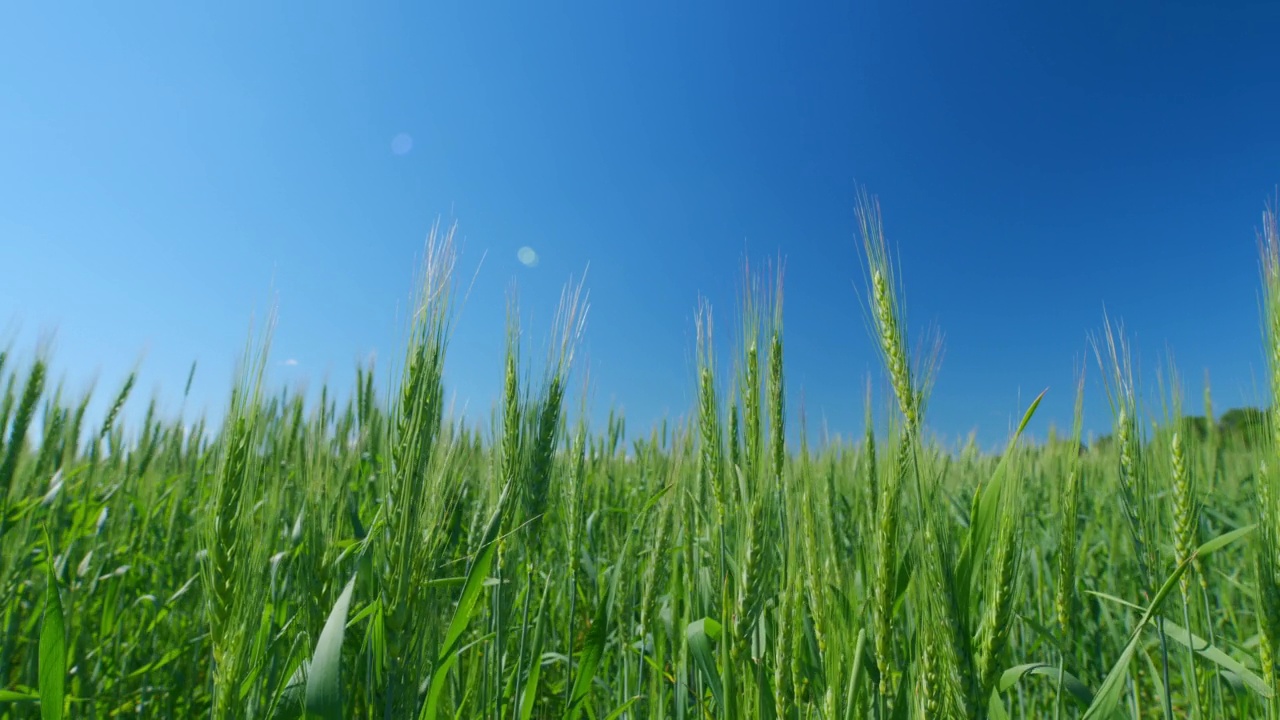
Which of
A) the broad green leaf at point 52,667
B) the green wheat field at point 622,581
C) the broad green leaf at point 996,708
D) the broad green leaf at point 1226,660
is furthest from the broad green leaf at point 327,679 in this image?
the broad green leaf at point 1226,660

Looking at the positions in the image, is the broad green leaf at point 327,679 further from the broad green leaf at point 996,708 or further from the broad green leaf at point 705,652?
the broad green leaf at point 996,708

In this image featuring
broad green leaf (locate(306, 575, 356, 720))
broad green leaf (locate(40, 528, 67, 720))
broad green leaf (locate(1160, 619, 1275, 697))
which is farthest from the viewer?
broad green leaf (locate(1160, 619, 1275, 697))

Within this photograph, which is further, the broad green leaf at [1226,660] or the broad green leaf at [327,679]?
the broad green leaf at [1226,660]

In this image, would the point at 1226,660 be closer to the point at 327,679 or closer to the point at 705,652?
the point at 705,652

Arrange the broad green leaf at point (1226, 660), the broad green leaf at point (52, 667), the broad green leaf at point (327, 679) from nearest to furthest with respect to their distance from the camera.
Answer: the broad green leaf at point (327, 679), the broad green leaf at point (52, 667), the broad green leaf at point (1226, 660)

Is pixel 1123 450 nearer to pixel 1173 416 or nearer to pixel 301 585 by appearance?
pixel 1173 416

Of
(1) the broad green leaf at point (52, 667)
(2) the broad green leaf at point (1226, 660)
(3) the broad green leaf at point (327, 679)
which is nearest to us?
(3) the broad green leaf at point (327, 679)

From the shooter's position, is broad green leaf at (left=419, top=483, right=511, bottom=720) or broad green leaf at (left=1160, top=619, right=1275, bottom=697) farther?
broad green leaf at (left=1160, top=619, right=1275, bottom=697)

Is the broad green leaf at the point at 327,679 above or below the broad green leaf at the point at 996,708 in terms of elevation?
above

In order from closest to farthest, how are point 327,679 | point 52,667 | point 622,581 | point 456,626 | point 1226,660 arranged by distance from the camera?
point 327,679 → point 52,667 → point 456,626 → point 1226,660 → point 622,581

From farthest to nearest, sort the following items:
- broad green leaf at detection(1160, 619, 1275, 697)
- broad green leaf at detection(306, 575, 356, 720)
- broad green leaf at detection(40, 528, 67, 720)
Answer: broad green leaf at detection(1160, 619, 1275, 697) < broad green leaf at detection(40, 528, 67, 720) < broad green leaf at detection(306, 575, 356, 720)

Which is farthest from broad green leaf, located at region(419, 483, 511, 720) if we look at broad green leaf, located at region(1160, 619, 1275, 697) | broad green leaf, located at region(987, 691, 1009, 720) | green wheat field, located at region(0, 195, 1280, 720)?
broad green leaf, located at region(1160, 619, 1275, 697)

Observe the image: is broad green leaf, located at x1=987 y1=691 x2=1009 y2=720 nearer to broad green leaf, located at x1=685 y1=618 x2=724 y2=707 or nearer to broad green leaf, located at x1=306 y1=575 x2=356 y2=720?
broad green leaf, located at x1=685 y1=618 x2=724 y2=707

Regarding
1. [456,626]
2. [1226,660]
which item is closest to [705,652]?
[456,626]
